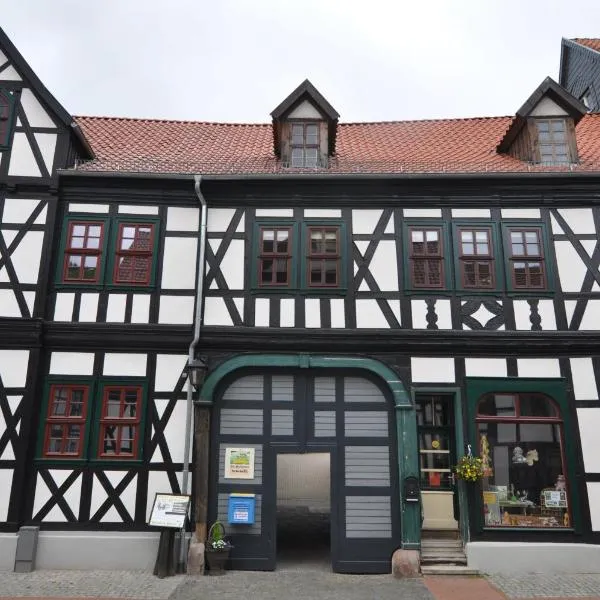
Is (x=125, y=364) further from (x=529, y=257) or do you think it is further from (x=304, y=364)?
(x=529, y=257)

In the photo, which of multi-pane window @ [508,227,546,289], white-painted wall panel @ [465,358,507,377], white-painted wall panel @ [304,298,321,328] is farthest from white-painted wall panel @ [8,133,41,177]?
multi-pane window @ [508,227,546,289]

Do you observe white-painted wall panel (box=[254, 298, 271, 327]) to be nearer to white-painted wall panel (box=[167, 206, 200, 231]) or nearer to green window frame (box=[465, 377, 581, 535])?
white-painted wall panel (box=[167, 206, 200, 231])

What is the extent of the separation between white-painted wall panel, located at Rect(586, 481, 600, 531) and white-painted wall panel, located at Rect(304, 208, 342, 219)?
286 inches

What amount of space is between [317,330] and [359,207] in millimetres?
2911

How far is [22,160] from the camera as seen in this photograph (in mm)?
11305

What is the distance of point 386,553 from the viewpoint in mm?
9875

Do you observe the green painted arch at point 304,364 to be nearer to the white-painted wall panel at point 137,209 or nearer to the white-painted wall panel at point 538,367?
the white-painted wall panel at point 538,367

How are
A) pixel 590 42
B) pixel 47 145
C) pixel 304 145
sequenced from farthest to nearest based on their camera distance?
pixel 590 42 → pixel 304 145 → pixel 47 145

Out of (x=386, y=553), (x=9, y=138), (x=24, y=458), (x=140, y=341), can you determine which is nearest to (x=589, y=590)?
(x=386, y=553)

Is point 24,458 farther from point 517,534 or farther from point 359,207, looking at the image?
point 517,534

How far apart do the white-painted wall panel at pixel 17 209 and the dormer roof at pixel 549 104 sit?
36.7ft

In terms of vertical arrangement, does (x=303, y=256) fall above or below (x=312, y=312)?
above

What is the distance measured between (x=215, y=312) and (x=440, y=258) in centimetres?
489

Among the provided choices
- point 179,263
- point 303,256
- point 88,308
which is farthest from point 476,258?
point 88,308
